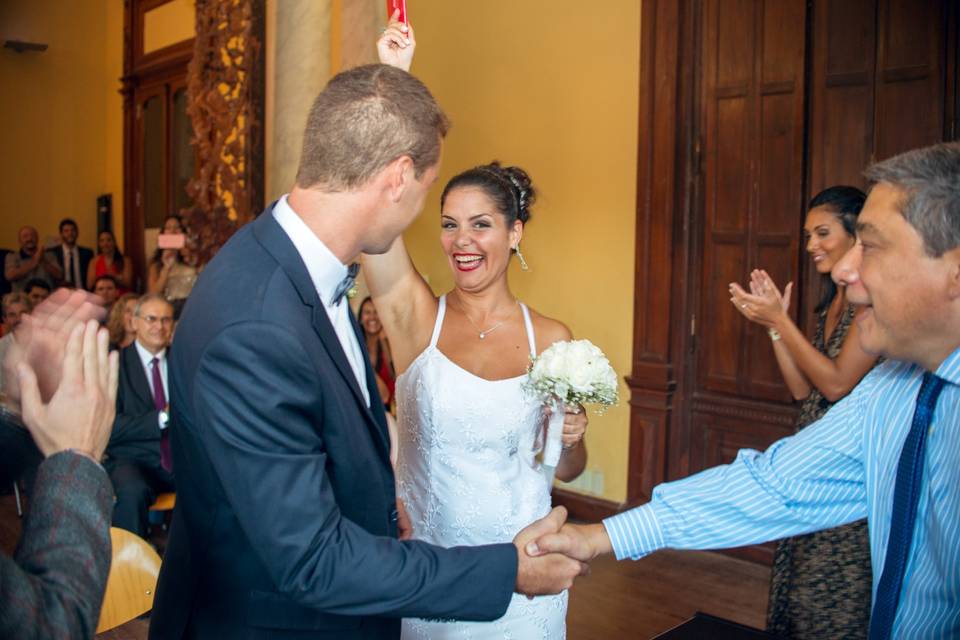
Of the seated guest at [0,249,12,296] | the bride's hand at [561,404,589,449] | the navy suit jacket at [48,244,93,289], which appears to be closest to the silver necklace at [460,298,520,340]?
the bride's hand at [561,404,589,449]

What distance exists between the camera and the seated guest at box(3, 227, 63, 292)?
10.2 m

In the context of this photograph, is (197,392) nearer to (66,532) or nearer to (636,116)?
(66,532)

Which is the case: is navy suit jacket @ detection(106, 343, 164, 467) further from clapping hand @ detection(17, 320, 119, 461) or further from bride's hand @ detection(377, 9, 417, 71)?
clapping hand @ detection(17, 320, 119, 461)

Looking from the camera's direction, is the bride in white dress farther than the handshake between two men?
Yes

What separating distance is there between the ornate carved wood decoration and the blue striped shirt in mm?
5198

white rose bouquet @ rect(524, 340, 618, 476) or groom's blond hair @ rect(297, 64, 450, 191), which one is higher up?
groom's blond hair @ rect(297, 64, 450, 191)

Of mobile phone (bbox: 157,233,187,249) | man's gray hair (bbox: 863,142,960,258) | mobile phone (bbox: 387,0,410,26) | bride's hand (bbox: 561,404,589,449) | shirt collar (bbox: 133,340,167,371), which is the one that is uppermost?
mobile phone (bbox: 387,0,410,26)

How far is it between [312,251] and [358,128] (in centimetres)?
24

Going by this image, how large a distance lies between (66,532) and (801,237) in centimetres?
439

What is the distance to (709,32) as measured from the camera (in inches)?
207

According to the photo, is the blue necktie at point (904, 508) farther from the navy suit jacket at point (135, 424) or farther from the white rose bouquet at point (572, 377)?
the navy suit jacket at point (135, 424)

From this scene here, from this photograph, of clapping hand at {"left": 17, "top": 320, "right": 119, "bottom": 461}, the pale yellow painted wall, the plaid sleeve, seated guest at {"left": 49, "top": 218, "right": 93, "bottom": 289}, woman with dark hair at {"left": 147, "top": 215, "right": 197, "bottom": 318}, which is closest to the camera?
the plaid sleeve

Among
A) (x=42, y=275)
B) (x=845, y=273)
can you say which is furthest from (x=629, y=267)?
(x=42, y=275)

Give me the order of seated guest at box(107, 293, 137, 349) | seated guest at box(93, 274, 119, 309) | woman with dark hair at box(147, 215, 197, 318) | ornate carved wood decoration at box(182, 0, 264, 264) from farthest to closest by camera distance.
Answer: seated guest at box(93, 274, 119, 309), woman with dark hair at box(147, 215, 197, 318), ornate carved wood decoration at box(182, 0, 264, 264), seated guest at box(107, 293, 137, 349)
